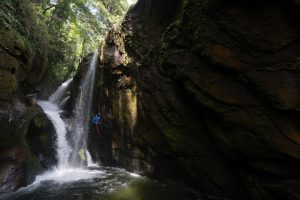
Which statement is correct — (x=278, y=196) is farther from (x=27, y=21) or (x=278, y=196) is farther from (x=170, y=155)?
(x=27, y=21)

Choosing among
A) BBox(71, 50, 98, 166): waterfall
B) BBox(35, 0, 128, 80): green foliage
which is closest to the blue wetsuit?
BBox(71, 50, 98, 166): waterfall

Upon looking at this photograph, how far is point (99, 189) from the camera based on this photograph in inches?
391

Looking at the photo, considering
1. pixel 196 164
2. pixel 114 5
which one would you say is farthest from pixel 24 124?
pixel 114 5

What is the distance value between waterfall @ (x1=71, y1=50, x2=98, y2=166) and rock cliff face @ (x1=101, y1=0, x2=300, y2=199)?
12.5 ft

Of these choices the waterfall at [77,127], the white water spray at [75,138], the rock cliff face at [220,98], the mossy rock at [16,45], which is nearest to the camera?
the rock cliff face at [220,98]

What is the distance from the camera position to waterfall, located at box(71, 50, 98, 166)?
1450 centimetres

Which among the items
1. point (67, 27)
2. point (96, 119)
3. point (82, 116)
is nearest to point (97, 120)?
point (96, 119)

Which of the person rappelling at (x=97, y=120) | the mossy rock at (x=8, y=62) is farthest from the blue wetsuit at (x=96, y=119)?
the mossy rock at (x=8, y=62)

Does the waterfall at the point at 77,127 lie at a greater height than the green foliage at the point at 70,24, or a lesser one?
lesser

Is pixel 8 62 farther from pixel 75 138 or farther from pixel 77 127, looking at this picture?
pixel 77 127

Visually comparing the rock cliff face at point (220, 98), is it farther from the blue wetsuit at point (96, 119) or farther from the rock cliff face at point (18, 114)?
the rock cliff face at point (18, 114)

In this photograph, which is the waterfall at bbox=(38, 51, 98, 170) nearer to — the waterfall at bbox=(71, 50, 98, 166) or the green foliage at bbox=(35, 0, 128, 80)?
the waterfall at bbox=(71, 50, 98, 166)

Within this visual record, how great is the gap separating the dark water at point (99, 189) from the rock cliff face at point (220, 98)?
74cm

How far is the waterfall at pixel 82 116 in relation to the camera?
14504 millimetres
